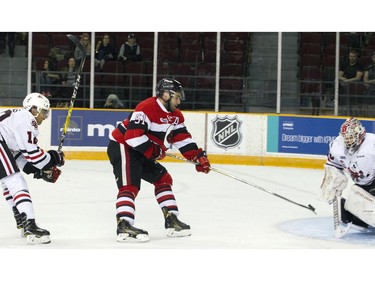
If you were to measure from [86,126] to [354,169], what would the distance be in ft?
19.0

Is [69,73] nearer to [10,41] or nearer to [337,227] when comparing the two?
[10,41]

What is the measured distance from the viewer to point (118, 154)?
20.1ft

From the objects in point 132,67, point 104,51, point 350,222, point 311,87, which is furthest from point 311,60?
point 350,222

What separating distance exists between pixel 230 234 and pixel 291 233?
1.44 feet

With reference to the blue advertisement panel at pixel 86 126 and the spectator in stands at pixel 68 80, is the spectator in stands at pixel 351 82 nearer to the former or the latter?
the blue advertisement panel at pixel 86 126

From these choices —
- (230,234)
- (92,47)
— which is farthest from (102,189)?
(92,47)

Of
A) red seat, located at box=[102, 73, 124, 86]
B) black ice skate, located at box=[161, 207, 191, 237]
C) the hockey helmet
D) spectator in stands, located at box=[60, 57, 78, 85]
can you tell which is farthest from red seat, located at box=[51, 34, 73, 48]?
the hockey helmet

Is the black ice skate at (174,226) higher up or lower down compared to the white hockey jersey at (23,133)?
lower down

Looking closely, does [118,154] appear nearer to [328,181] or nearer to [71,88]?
[328,181]

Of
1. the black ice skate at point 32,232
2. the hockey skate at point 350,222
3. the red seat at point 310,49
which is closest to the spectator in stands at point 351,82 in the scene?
the red seat at point 310,49

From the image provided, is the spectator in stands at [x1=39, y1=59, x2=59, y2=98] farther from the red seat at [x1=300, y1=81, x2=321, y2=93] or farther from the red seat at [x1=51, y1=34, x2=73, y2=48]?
the red seat at [x1=300, y1=81, x2=321, y2=93]

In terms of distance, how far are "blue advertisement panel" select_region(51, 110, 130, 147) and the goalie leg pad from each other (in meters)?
5.62

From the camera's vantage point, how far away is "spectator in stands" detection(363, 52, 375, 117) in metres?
11.9

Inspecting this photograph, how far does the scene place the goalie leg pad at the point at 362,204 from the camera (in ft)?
20.7
